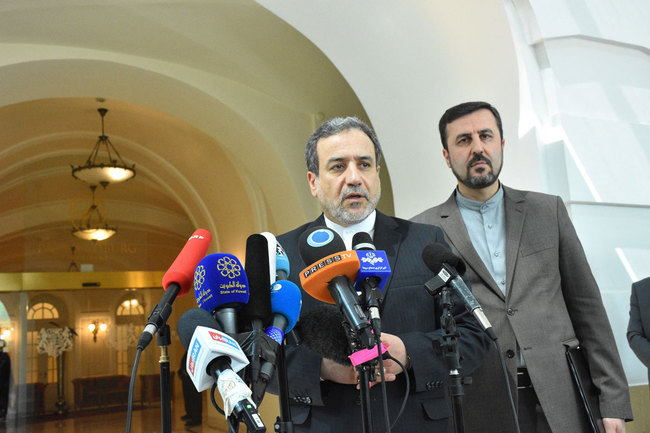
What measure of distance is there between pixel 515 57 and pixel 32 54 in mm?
4032

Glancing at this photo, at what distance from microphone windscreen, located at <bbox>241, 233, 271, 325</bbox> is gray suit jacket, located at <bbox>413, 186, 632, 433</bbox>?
1.34 meters

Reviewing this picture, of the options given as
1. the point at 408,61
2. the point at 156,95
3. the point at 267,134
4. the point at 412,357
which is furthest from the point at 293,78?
the point at 412,357

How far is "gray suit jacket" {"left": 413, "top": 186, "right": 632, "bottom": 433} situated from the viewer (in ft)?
7.33

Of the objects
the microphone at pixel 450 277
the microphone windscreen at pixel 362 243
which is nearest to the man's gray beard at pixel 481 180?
the microphone at pixel 450 277

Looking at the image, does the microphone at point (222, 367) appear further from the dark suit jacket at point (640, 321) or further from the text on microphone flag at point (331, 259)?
the dark suit jacket at point (640, 321)

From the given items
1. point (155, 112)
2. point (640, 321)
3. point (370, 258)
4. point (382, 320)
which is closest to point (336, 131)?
point (382, 320)

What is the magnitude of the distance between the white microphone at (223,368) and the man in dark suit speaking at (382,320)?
50 centimetres

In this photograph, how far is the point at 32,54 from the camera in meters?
5.12

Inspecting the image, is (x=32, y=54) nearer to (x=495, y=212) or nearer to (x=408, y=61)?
(x=408, y=61)

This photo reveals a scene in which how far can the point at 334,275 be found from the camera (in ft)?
4.14

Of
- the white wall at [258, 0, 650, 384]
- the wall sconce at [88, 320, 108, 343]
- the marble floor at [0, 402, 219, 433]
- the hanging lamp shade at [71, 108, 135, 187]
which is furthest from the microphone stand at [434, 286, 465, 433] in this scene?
the wall sconce at [88, 320, 108, 343]

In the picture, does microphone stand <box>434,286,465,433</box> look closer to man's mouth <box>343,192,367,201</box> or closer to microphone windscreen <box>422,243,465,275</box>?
microphone windscreen <box>422,243,465,275</box>

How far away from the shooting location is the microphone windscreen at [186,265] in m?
1.35

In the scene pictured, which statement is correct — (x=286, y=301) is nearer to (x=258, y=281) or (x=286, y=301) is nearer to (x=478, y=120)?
(x=258, y=281)
